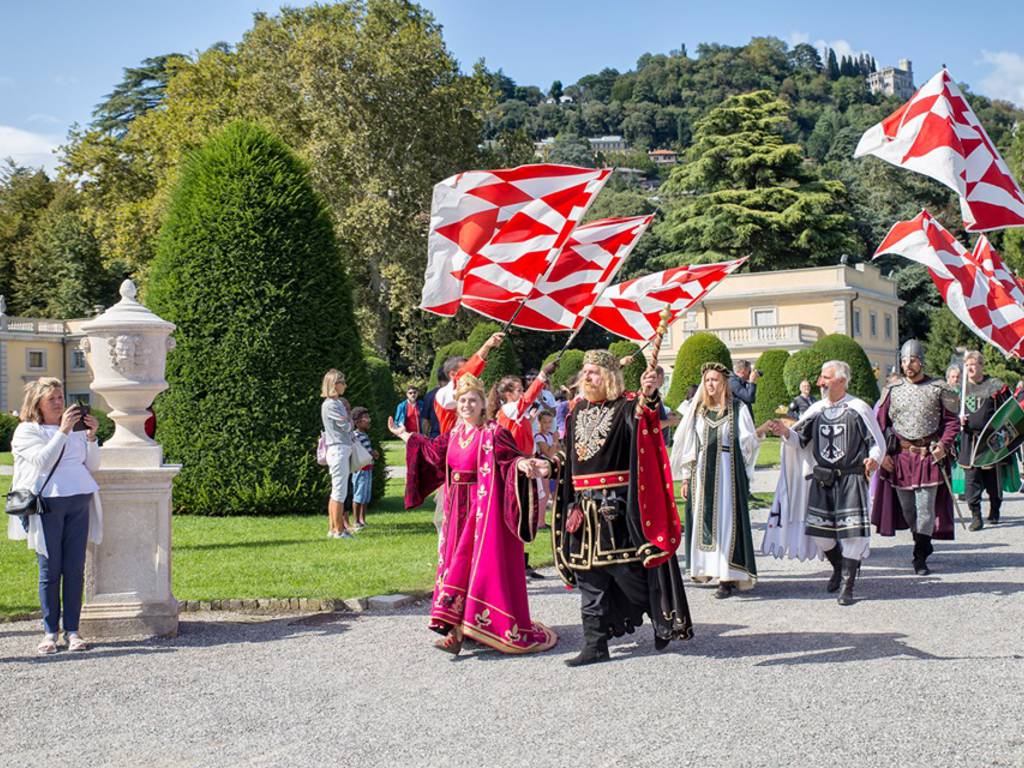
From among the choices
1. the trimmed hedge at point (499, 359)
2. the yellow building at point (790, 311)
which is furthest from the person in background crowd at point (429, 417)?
the yellow building at point (790, 311)

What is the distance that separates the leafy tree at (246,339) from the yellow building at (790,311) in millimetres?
41742

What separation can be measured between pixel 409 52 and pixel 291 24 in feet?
16.6

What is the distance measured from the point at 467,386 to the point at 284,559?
4498 millimetres

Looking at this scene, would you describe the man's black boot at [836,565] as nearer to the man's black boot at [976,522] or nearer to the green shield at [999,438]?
the green shield at [999,438]

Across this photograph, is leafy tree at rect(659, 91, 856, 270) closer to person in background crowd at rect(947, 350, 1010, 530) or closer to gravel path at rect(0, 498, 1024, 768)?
person in background crowd at rect(947, 350, 1010, 530)

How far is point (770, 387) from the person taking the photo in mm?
35281

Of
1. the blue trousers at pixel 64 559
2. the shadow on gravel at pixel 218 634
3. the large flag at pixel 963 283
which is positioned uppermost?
the large flag at pixel 963 283

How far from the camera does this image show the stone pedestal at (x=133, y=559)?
25.7 feet

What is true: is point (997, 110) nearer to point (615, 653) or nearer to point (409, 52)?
point (409, 52)

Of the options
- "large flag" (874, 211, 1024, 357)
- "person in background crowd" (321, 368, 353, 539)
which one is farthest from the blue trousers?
"large flag" (874, 211, 1024, 357)

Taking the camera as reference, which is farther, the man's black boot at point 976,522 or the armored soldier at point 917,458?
the man's black boot at point 976,522

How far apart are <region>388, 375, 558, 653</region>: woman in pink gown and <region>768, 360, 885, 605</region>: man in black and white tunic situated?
272cm

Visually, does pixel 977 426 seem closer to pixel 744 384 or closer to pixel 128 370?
pixel 744 384

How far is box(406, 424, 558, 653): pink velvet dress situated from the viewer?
23.6 feet
